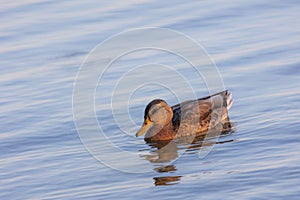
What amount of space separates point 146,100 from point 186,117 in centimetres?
79

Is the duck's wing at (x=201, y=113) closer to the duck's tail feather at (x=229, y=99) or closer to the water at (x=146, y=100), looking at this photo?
the duck's tail feather at (x=229, y=99)

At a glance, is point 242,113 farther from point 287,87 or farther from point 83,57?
point 83,57

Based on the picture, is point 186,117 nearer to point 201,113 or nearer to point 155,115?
point 201,113

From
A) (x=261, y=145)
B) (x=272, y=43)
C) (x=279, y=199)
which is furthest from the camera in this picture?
(x=272, y=43)

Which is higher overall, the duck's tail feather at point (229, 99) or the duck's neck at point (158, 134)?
the duck's tail feather at point (229, 99)

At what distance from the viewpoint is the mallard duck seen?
1220 cm

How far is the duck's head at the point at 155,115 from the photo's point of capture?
12156mm

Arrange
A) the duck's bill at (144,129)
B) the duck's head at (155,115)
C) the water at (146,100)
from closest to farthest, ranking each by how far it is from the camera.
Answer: the water at (146,100) → the duck's bill at (144,129) → the duck's head at (155,115)

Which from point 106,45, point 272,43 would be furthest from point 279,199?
point 106,45

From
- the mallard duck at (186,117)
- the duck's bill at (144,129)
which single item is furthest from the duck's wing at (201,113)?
the duck's bill at (144,129)

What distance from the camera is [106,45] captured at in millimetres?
15797

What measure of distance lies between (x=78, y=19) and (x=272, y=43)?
427cm

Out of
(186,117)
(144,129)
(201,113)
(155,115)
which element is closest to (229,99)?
(201,113)

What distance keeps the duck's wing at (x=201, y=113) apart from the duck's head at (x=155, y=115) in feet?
0.70
